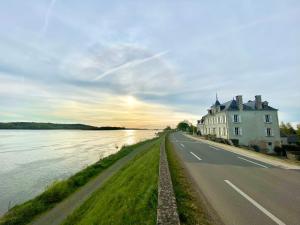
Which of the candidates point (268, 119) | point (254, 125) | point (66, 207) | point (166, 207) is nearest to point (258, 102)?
point (268, 119)

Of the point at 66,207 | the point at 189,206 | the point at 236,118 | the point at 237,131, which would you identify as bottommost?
the point at 66,207

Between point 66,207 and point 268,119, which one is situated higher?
point 268,119

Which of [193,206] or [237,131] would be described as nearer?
[193,206]

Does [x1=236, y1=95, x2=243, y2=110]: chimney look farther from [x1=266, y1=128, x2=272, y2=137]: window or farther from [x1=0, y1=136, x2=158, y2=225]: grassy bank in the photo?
[x1=0, y1=136, x2=158, y2=225]: grassy bank

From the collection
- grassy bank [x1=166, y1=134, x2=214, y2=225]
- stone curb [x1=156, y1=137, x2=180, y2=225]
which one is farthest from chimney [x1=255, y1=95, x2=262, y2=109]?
stone curb [x1=156, y1=137, x2=180, y2=225]

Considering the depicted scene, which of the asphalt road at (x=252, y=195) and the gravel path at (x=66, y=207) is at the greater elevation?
the asphalt road at (x=252, y=195)

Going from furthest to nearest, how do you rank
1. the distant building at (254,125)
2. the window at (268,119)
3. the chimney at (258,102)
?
the chimney at (258,102) → the window at (268,119) → the distant building at (254,125)

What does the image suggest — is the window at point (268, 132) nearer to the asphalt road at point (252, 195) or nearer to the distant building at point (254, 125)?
the distant building at point (254, 125)

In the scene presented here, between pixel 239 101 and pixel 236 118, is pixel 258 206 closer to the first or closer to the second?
pixel 236 118

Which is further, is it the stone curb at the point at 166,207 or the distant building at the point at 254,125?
the distant building at the point at 254,125

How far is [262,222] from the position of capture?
18.3 ft

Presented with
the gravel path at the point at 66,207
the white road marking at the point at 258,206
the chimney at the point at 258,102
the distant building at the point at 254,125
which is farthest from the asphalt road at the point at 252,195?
the chimney at the point at 258,102

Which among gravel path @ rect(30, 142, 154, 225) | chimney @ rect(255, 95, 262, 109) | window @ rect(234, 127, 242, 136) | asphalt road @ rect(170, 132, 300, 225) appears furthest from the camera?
chimney @ rect(255, 95, 262, 109)

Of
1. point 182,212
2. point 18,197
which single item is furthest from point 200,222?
point 18,197
